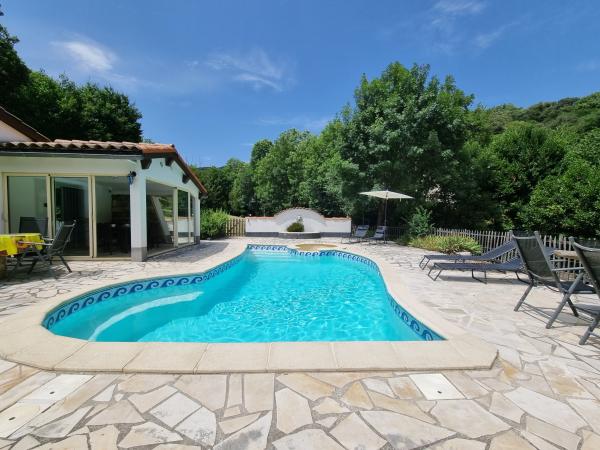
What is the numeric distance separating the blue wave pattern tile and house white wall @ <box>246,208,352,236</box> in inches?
374

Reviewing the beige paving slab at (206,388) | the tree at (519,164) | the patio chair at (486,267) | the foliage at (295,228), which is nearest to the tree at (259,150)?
the foliage at (295,228)

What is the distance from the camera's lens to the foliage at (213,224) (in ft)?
51.9

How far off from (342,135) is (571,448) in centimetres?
1618

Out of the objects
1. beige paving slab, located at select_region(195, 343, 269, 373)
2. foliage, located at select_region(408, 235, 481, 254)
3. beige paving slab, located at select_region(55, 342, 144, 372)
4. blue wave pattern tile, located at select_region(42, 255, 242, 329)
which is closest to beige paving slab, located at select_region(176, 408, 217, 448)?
beige paving slab, located at select_region(195, 343, 269, 373)

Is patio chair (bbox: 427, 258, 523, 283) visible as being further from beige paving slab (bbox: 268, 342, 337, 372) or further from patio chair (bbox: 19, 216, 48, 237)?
patio chair (bbox: 19, 216, 48, 237)

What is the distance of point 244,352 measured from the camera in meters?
2.67

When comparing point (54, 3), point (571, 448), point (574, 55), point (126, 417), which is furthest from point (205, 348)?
point (574, 55)

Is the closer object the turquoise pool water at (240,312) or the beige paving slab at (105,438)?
the beige paving slab at (105,438)

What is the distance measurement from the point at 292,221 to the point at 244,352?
15090mm

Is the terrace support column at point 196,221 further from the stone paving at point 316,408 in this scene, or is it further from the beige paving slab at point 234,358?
the beige paving slab at point 234,358

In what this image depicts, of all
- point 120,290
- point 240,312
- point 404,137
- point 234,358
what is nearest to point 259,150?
point 404,137

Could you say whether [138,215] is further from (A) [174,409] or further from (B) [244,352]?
(A) [174,409]

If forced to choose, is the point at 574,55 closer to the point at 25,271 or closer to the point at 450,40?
the point at 450,40

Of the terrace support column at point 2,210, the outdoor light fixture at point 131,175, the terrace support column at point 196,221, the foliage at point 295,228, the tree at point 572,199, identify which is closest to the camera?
the terrace support column at point 2,210
